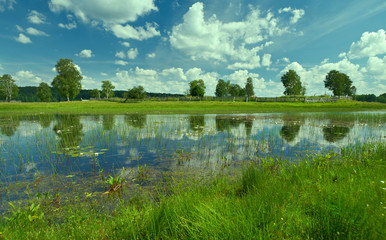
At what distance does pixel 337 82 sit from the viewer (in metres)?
86.0

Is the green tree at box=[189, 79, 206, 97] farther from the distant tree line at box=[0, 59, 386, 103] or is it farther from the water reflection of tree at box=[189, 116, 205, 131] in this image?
the water reflection of tree at box=[189, 116, 205, 131]

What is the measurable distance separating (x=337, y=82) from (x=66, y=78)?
126493mm

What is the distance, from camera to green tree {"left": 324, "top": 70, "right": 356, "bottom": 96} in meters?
86.0

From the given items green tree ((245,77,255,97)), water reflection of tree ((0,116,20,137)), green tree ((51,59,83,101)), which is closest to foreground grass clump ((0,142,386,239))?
water reflection of tree ((0,116,20,137))

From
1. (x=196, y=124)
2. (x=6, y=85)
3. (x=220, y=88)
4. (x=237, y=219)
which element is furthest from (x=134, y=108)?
(x=6, y=85)

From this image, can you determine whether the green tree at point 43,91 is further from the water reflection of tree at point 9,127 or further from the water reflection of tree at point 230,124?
the water reflection of tree at point 230,124

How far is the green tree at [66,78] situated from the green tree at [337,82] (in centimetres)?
12264

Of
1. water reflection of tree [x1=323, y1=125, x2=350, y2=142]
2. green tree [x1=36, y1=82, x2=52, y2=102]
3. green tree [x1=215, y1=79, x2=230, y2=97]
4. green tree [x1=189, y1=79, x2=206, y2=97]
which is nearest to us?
water reflection of tree [x1=323, y1=125, x2=350, y2=142]

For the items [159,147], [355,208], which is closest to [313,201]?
[355,208]

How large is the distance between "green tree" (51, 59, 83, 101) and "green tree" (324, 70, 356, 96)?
402 feet

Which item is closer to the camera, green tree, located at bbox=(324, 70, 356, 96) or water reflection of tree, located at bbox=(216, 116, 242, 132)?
water reflection of tree, located at bbox=(216, 116, 242, 132)

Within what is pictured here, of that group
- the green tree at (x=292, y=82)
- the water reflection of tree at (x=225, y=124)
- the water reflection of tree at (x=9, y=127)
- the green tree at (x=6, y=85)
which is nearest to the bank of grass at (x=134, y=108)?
the water reflection of tree at (x=225, y=124)

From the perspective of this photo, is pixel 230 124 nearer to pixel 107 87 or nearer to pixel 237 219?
pixel 237 219

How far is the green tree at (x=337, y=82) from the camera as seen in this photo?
86.0 meters
